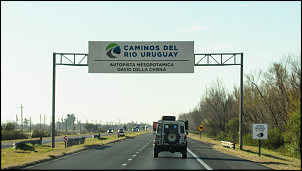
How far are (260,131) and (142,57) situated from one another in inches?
428

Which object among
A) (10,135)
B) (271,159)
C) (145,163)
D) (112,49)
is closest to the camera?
(145,163)

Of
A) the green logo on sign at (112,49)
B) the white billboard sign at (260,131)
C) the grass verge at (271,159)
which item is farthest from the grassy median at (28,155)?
the white billboard sign at (260,131)

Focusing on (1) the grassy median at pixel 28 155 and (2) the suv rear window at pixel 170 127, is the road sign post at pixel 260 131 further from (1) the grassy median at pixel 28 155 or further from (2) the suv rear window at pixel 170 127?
(1) the grassy median at pixel 28 155

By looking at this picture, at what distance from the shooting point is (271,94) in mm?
51406

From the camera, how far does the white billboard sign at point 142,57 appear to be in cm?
3095

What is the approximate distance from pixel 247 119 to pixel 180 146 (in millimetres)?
37211

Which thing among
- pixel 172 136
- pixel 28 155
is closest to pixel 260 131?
pixel 172 136

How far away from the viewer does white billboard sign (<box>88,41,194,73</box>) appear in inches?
1219

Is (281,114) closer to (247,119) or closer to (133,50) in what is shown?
(247,119)

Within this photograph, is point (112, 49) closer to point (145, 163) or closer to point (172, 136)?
point (172, 136)

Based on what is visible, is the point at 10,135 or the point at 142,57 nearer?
the point at 142,57

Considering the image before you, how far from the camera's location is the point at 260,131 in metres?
25.6

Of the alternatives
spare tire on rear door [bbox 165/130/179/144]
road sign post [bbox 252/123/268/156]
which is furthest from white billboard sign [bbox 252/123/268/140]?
spare tire on rear door [bbox 165/130/179/144]

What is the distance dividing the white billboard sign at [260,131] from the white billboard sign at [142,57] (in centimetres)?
767
